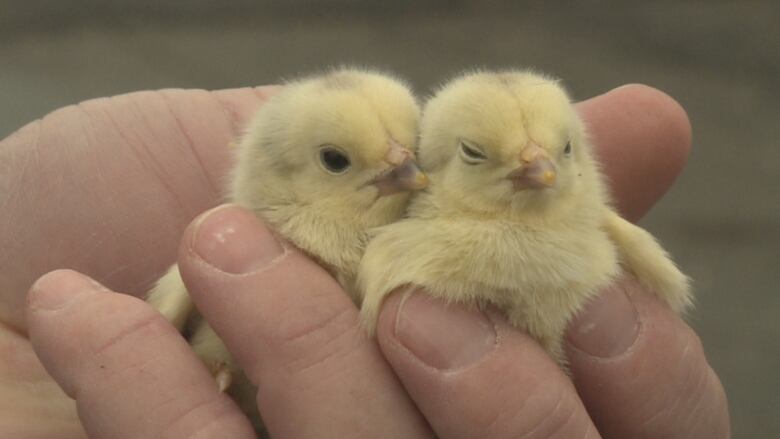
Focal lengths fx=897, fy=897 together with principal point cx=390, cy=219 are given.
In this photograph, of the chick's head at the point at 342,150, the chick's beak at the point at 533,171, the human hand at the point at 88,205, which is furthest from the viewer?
the human hand at the point at 88,205

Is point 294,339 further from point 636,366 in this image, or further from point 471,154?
point 636,366

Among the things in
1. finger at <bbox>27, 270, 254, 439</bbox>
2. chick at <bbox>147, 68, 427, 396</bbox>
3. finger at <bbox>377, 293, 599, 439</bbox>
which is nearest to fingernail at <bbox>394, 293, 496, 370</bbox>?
finger at <bbox>377, 293, 599, 439</bbox>

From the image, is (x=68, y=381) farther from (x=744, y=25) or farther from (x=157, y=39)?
(x=744, y=25)

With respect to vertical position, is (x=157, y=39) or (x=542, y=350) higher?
(x=542, y=350)

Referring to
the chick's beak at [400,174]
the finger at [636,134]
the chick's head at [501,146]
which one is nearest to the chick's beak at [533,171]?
the chick's head at [501,146]

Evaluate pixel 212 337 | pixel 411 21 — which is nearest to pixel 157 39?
pixel 411 21

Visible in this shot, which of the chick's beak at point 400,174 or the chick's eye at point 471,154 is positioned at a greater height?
the chick's eye at point 471,154

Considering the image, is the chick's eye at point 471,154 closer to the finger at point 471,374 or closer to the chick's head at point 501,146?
the chick's head at point 501,146
